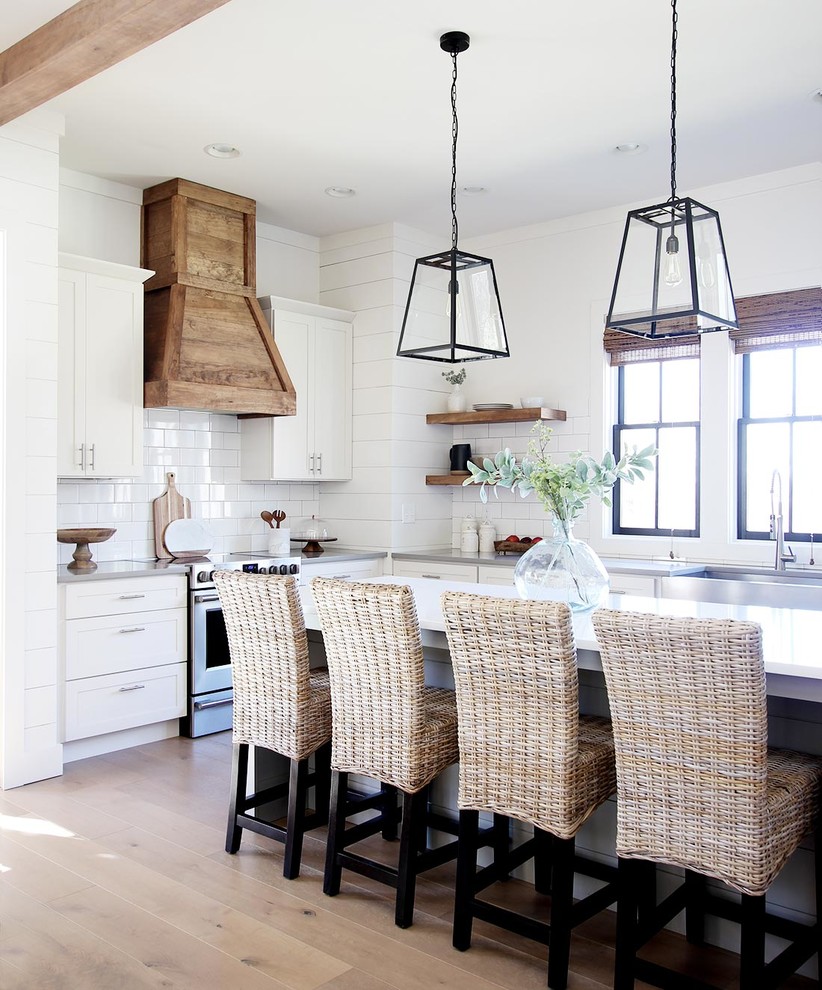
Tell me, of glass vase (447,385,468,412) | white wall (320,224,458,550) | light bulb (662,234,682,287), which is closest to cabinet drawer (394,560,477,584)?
white wall (320,224,458,550)

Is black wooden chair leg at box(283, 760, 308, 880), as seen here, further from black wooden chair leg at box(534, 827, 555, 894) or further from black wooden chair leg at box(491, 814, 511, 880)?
black wooden chair leg at box(534, 827, 555, 894)

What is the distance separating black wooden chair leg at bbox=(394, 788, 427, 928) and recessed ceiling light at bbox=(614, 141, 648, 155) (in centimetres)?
339

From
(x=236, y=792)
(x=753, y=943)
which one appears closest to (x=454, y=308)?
(x=236, y=792)

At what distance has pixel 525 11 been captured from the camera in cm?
332

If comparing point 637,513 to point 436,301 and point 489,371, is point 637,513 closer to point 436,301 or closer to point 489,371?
point 489,371

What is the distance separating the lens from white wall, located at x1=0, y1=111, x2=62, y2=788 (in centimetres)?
408

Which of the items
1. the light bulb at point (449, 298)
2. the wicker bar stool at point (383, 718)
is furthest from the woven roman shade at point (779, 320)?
the wicker bar stool at point (383, 718)

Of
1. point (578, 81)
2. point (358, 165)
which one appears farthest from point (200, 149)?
point (578, 81)

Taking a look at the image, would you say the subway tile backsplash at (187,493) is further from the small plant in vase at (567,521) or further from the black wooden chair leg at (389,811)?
the small plant in vase at (567,521)

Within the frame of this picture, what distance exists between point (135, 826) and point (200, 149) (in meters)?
3.29

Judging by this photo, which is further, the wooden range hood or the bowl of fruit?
the bowl of fruit

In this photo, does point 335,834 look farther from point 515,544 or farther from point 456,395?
point 456,395

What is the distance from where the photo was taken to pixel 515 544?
583cm

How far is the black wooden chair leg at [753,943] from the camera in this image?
2.13 metres
